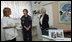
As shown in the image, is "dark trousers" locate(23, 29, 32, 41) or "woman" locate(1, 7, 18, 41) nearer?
"woman" locate(1, 7, 18, 41)

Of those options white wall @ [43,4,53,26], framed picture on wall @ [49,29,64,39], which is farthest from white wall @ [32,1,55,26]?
framed picture on wall @ [49,29,64,39]

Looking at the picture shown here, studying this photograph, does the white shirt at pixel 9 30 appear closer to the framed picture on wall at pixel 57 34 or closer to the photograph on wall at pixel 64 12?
the framed picture on wall at pixel 57 34

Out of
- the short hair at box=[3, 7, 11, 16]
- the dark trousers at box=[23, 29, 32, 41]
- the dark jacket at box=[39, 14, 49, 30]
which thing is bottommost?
the dark trousers at box=[23, 29, 32, 41]

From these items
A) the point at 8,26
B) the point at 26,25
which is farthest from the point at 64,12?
the point at 8,26

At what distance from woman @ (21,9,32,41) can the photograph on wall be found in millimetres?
360

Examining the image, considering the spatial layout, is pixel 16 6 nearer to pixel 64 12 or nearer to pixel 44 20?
pixel 44 20

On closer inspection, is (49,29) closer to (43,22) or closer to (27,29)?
(43,22)

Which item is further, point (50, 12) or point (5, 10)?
point (50, 12)

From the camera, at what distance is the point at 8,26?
1.01 m

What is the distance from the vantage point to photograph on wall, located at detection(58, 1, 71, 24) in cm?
102

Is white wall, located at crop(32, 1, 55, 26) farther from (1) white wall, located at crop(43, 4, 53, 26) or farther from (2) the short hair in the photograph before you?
(2) the short hair

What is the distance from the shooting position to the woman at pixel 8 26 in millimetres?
991

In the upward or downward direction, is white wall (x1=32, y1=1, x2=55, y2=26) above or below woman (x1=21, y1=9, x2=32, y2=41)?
above

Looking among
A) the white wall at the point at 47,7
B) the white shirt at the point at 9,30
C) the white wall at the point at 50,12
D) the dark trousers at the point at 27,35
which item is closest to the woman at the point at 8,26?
the white shirt at the point at 9,30
